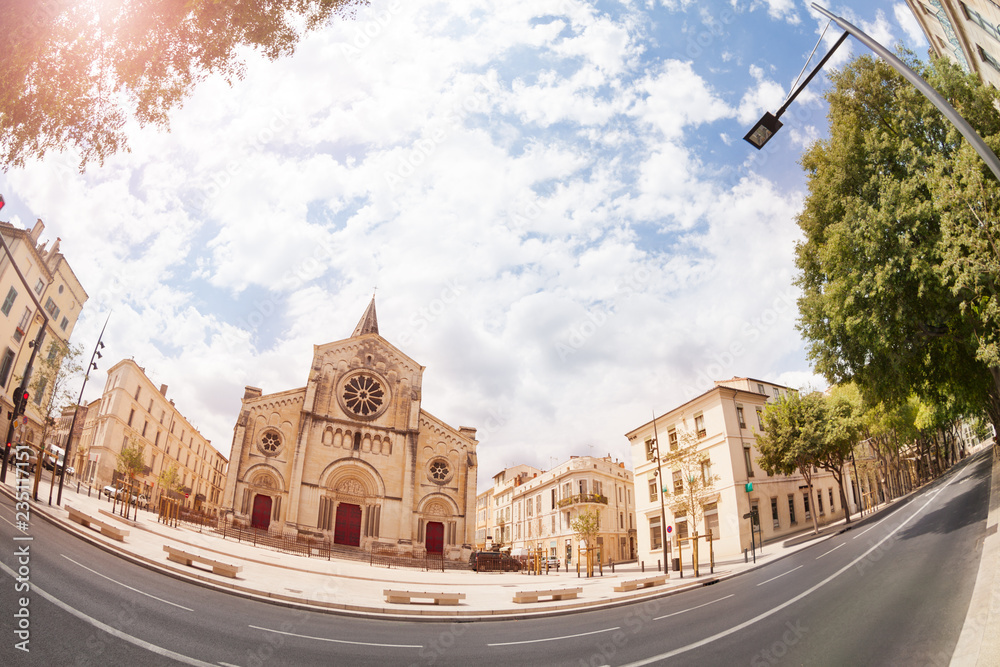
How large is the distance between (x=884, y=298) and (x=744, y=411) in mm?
22879

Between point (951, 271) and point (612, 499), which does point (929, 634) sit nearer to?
point (951, 271)

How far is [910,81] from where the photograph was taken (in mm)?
6031

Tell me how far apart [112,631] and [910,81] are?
564 inches

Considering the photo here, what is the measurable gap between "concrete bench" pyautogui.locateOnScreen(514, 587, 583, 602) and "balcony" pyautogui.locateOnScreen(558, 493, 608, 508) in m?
30.3

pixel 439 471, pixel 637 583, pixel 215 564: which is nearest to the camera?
pixel 215 564

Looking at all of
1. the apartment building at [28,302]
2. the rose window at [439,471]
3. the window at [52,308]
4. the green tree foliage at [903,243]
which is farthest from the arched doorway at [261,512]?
the green tree foliage at [903,243]

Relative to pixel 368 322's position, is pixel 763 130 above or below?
below

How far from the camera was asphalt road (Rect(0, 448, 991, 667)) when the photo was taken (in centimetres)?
672

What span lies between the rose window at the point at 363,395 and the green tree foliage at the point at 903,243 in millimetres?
33234

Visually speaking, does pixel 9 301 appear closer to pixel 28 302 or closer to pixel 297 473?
pixel 28 302

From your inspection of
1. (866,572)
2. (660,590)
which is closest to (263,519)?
(660,590)

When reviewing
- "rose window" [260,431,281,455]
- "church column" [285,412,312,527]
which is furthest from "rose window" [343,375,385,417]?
"rose window" [260,431,281,455]

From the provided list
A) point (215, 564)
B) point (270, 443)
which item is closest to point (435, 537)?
point (270, 443)

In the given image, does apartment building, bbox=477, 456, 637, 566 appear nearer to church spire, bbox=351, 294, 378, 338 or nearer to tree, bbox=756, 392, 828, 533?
tree, bbox=756, 392, 828, 533
